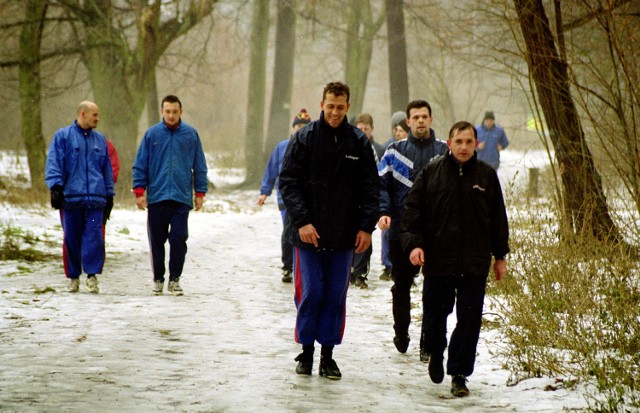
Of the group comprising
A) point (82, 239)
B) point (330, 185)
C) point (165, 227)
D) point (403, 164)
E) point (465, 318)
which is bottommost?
point (465, 318)

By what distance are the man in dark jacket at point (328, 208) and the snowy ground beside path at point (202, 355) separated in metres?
0.40

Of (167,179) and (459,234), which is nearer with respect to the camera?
(459,234)

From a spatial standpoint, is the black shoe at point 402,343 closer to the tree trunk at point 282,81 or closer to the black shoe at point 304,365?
the black shoe at point 304,365

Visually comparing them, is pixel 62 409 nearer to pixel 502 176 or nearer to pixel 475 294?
pixel 475 294

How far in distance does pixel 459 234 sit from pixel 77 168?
5.07m

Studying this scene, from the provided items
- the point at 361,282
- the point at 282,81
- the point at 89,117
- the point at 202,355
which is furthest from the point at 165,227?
the point at 282,81

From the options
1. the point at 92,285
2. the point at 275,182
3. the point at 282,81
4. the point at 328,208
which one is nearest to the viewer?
the point at 328,208

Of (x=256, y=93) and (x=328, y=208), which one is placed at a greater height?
(x=256, y=93)

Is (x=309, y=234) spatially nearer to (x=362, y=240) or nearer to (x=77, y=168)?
(x=362, y=240)

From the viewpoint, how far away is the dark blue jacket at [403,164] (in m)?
7.56

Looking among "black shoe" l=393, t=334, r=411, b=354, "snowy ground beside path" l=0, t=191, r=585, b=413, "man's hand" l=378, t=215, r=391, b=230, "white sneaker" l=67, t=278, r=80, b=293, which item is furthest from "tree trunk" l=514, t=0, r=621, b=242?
"white sneaker" l=67, t=278, r=80, b=293

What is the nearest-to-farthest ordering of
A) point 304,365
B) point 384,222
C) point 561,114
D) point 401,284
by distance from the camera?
point 304,365, point 384,222, point 401,284, point 561,114

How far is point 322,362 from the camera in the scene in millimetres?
6145

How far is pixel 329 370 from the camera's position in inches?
240
